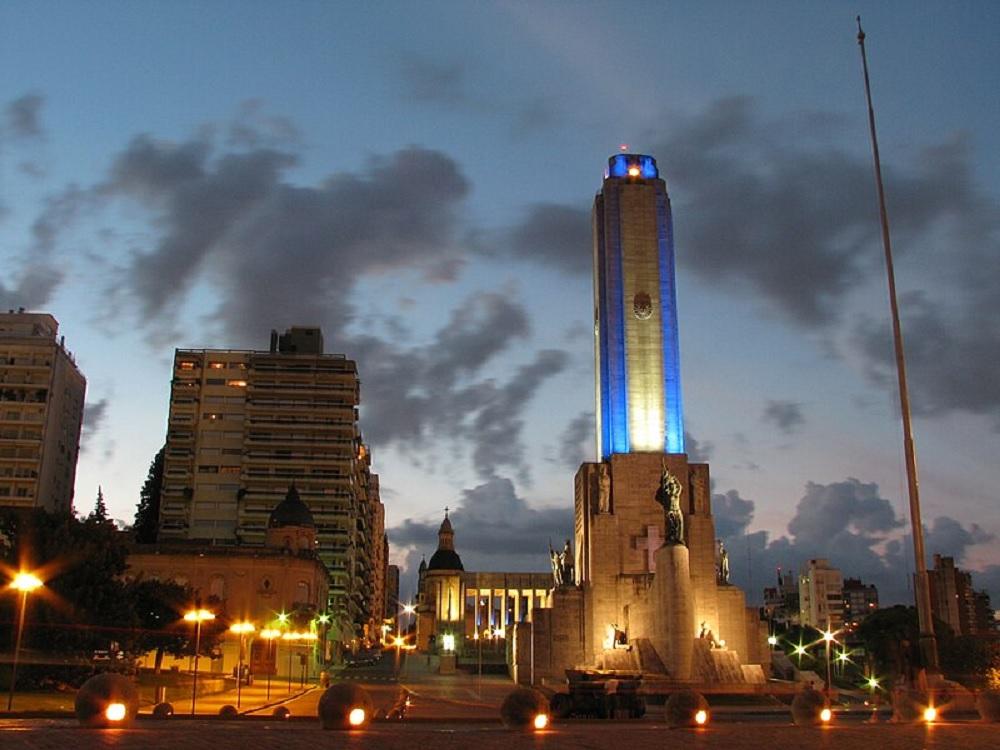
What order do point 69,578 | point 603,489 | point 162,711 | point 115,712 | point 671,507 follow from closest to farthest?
point 115,712 → point 162,711 → point 69,578 → point 671,507 → point 603,489

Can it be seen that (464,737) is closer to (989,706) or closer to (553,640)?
(989,706)

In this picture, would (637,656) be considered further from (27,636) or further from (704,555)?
(27,636)

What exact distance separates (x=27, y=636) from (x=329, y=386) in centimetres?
7114

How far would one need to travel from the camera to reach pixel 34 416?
98.6m

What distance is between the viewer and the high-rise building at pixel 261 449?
352 ft

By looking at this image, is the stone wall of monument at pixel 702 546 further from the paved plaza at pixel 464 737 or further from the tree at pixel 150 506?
the tree at pixel 150 506

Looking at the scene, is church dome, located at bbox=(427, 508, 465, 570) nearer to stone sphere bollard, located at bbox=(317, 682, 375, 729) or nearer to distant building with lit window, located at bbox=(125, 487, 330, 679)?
distant building with lit window, located at bbox=(125, 487, 330, 679)

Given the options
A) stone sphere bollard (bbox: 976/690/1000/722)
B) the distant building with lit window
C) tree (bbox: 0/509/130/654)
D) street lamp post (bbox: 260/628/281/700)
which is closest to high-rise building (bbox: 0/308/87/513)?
the distant building with lit window

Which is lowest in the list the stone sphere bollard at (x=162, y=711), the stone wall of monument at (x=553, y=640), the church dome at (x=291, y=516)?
the stone sphere bollard at (x=162, y=711)

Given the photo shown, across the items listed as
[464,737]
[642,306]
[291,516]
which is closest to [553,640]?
[642,306]

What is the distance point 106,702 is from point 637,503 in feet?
168

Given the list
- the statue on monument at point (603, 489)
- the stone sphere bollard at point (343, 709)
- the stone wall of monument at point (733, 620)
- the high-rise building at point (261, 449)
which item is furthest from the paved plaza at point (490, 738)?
the high-rise building at point (261, 449)

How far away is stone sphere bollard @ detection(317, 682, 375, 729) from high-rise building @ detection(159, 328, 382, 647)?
87.2m

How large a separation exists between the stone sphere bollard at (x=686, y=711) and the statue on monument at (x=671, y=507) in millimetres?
34270
